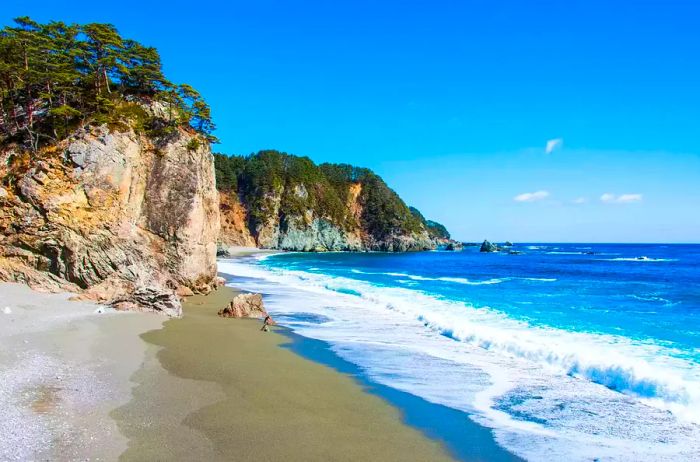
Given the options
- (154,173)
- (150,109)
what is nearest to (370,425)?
(154,173)

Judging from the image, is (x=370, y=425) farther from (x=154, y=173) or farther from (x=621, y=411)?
(x=154, y=173)

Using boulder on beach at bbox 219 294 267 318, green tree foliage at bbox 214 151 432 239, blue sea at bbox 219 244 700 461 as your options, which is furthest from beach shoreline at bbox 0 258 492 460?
green tree foliage at bbox 214 151 432 239

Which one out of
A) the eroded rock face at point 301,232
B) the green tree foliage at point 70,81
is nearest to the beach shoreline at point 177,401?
the green tree foliage at point 70,81

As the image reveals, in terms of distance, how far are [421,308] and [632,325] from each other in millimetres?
8607

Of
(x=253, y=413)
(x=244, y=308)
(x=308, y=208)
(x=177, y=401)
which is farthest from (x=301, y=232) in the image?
(x=253, y=413)

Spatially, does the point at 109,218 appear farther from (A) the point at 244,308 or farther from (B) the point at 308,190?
(B) the point at 308,190

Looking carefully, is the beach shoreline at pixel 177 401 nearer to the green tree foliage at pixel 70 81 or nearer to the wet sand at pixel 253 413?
the wet sand at pixel 253 413

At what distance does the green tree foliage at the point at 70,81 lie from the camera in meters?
18.9

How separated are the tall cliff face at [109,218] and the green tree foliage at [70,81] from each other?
4.60 feet

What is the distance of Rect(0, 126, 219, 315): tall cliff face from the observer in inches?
624

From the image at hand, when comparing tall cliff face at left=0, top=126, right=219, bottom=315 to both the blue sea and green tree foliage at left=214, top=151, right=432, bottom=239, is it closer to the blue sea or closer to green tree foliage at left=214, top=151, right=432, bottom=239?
the blue sea

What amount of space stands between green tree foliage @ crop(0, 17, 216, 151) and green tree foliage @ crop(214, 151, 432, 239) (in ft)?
241

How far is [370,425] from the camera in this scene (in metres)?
6.86

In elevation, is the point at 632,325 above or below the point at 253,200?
below
